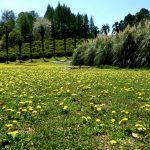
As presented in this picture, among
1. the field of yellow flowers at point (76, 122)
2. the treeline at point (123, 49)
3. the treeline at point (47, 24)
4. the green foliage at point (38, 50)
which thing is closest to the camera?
the field of yellow flowers at point (76, 122)

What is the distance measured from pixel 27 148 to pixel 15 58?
74779mm

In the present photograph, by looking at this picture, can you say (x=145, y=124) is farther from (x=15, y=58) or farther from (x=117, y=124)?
(x=15, y=58)

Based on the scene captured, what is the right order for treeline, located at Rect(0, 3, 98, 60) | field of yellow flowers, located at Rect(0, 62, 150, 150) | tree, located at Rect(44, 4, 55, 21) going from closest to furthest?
1. field of yellow flowers, located at Rect(0, 62, 150, 150)
2. treeline, located at Rect(0, 3, 98, 60)
3. tree, located at Rect(44, 4, 55, 21)

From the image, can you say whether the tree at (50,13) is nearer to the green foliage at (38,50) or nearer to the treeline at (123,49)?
the green foliage at (38,50)

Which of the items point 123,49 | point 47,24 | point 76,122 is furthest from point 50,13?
point 76,122

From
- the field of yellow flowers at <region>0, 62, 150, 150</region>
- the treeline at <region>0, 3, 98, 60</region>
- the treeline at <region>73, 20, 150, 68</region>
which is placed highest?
the treeline at <region>0, 3, 98, 60</region>

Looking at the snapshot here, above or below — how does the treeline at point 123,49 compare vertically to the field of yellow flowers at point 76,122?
above

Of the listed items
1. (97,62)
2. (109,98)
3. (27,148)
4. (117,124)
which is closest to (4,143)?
(27,148)

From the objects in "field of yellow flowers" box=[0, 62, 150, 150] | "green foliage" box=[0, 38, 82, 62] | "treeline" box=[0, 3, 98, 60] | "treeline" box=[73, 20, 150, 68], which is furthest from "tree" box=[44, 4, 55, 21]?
"field of yellow flowers" box=[0, 62, 150, 150]

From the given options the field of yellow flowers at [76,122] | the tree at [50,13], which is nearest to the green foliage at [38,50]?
the tree at [50,13]

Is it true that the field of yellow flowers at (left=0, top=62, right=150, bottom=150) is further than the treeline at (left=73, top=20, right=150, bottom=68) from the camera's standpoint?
No

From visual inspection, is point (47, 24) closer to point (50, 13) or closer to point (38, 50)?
point (50, 13)

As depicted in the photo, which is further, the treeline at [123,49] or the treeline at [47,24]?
the treeline at [47,24]

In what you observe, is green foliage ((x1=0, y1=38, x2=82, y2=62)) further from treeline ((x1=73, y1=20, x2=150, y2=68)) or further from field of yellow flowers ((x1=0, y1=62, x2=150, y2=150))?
field of yellow flowers ((x1=0, y1=62, x2=150, y2=150))
